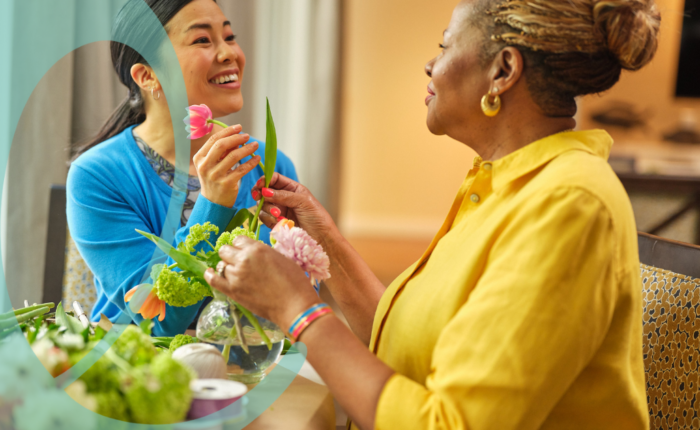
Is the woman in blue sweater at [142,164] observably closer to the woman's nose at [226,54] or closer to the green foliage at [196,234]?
the woman's nose at [226,54]

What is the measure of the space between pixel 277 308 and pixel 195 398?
18 centimetres

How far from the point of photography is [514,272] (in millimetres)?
652

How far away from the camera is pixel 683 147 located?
3.91 metres

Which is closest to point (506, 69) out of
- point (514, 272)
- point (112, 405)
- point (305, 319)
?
point (514, 272)

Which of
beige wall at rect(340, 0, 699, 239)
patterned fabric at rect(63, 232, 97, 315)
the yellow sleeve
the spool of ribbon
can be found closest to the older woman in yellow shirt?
the yellow sleeve

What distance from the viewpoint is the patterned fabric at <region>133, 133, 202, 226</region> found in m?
1.38

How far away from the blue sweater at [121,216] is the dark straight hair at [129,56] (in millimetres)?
56

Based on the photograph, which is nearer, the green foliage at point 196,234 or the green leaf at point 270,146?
the green foliage at point 196,234

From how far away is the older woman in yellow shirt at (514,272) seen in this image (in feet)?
2.10

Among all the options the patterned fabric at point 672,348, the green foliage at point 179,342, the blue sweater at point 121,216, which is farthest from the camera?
the blue sweater at point 121,216

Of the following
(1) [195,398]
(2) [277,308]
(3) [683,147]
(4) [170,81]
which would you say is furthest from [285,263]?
(3) [683,147]

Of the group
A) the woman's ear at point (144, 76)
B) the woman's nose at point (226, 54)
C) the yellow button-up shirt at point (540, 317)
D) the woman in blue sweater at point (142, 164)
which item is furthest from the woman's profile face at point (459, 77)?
the woman's ear at point (144, 76)

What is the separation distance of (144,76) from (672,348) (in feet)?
4.37

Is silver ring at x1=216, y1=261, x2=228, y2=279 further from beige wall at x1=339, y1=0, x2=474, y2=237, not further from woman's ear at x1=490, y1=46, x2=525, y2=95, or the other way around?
beige wall at x1=339, y1=0, x2=474, y2=237
